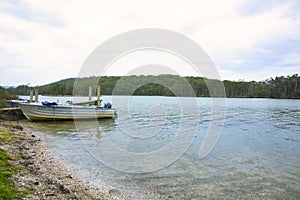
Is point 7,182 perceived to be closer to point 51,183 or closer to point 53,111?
point 51,183

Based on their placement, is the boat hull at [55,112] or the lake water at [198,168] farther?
the boat hull at [55,112]

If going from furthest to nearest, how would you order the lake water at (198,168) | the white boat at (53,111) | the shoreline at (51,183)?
the white boat at (53,111)
the lake water at (198,168)
the shoreline at (51,183)

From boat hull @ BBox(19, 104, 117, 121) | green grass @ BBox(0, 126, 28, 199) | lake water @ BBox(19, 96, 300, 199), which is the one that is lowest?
lake water @ BBox(19, 96, 300, 199)

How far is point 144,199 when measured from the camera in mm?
7609

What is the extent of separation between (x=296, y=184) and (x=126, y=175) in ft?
22.8

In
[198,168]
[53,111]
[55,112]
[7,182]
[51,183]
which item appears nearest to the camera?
[7,182]

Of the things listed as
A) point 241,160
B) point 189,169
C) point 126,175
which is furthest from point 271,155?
point 126,175

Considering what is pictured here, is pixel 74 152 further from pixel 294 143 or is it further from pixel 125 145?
pixel 294 143

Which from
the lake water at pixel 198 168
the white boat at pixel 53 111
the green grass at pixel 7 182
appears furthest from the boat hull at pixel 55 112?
the green grass at pixel 7 182

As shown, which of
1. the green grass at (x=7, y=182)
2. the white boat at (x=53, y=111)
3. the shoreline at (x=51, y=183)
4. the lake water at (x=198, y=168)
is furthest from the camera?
the white boat at (x=53, y=111)

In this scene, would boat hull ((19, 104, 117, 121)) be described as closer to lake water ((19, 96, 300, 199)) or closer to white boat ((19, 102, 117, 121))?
white boat ((19, 102, 117, 121))

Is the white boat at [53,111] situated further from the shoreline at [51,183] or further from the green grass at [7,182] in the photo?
the green grass at [7,182]

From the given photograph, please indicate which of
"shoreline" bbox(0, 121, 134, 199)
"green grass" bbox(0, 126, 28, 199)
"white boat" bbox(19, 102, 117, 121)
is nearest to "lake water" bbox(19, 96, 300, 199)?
"shoreline" bbox(0, 121, 134, 199)

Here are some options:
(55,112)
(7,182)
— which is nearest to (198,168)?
(7,182)
